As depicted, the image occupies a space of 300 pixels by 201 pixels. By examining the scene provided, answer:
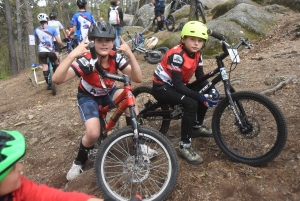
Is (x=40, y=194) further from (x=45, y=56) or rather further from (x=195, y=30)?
(x=45, y=56)

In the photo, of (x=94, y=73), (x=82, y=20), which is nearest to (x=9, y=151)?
(x=94, y=73)

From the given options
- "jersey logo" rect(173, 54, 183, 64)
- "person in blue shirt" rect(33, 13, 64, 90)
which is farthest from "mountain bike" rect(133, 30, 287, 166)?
"person in blue shirt" rect(33, 13, 64, 90)

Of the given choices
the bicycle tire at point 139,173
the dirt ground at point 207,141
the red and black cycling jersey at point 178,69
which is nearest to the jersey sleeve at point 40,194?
the bicycle tire at point 139,173

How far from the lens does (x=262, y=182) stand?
2.59m

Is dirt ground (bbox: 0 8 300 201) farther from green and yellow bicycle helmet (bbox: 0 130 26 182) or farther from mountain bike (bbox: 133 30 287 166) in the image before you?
green and yellow bicycle helmet (bbox: 0 130 26 182)

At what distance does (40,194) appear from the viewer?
161 cm

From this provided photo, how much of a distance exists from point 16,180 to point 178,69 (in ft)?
7.51

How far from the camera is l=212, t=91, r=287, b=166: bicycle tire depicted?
2.79 metres

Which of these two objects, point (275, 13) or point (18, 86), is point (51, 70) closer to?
point (18, 86)

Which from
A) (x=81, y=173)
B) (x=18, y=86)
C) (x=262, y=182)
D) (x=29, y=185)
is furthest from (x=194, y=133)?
(x=18, y=86)

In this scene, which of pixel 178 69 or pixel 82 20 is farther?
pixel 82 20

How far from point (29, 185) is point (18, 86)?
945 centimetres

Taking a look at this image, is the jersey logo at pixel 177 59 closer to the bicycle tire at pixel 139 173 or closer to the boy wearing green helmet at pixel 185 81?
the boy wearing green helmet at pixel 185 81

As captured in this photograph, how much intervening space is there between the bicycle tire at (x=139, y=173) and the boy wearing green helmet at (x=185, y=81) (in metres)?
0.44
